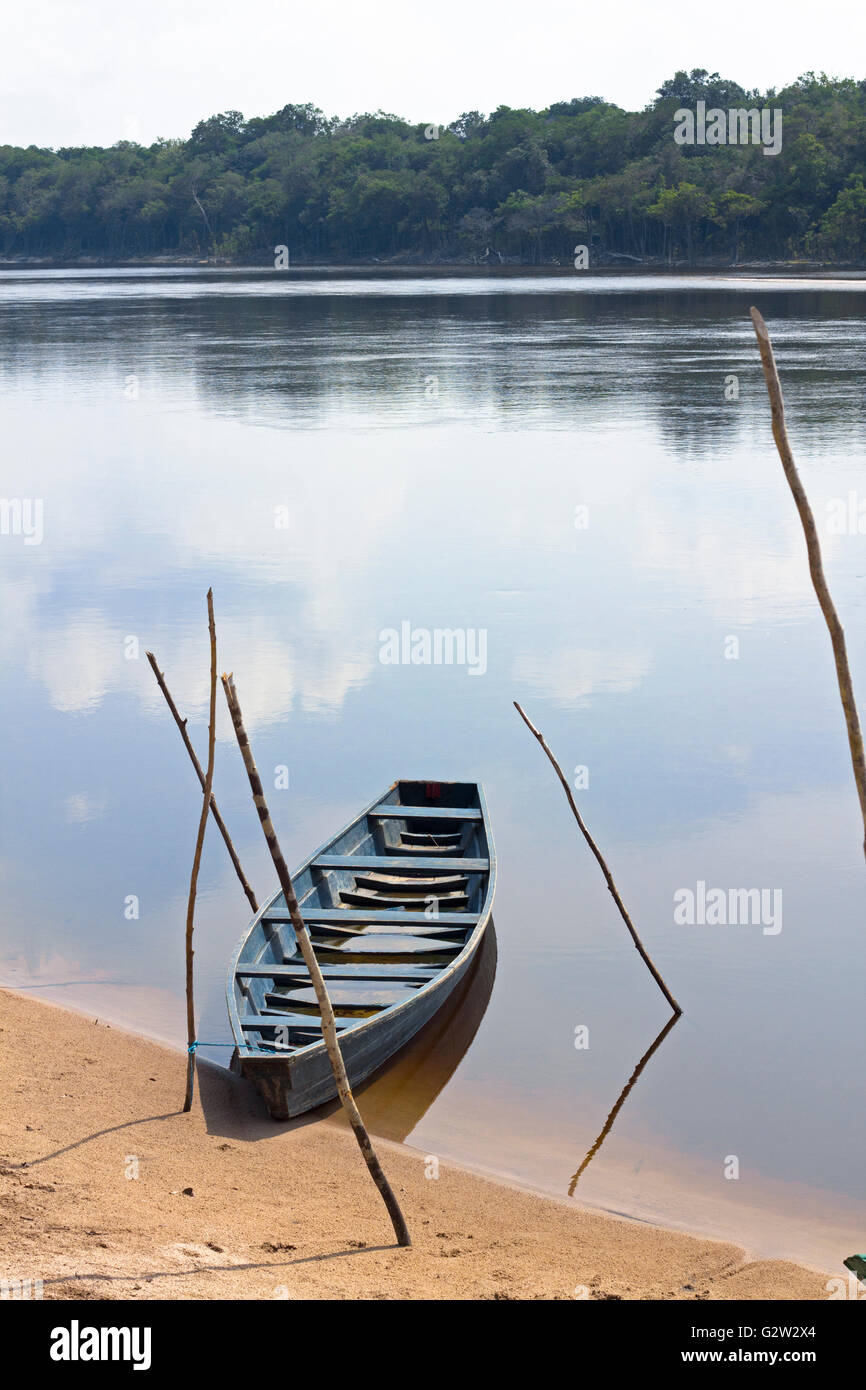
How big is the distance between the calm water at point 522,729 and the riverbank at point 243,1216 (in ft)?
1.75

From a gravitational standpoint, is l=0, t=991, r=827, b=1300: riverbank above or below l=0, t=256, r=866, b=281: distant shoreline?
below

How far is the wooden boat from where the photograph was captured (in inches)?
374

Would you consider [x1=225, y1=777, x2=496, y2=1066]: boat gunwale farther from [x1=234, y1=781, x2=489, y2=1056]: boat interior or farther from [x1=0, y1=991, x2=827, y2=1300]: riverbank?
[x1=0, y1=991, x2=827, y2=1300]: riverbank

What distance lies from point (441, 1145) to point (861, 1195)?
2562 millimetres

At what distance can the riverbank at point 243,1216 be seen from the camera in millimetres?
7156

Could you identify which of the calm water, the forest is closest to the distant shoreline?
the forest

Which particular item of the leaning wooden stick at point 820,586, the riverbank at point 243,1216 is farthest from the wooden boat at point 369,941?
the leaning wooden stick at point 820,586

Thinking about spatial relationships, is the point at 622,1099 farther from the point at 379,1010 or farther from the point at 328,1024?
the point at 328,1024

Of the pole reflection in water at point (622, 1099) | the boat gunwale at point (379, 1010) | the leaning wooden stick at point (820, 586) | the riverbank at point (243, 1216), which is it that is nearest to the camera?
the leaning wooden stick at point (820, 586)

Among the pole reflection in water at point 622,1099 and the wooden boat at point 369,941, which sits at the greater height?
the wooden boat at point 369,941

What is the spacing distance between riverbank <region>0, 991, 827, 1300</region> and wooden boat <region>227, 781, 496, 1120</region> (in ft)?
1.65

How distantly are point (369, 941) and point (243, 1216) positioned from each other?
3523 mm

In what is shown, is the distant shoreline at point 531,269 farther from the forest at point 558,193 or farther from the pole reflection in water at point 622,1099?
the pole reflection in water at point 622,1099

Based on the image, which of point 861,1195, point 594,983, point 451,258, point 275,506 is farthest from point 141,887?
point 451,258
